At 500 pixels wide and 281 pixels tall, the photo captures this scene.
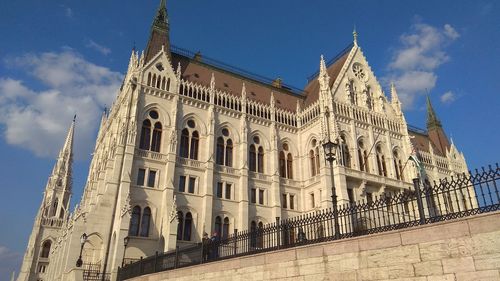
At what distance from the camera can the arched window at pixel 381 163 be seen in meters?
39.6

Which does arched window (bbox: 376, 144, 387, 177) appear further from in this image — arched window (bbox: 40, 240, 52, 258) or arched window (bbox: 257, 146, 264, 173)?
arched window (bbox: 40, 240, 52, 258)

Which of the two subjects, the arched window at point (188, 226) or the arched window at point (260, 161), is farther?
the arched window at point (260, 161)

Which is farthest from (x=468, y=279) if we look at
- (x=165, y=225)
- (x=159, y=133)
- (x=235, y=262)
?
(x=159, y=133)

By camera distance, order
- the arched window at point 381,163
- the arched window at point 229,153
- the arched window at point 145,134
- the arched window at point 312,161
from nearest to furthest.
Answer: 1. the arched window at point 145,134
2. the arched window at point 229,153
3. the arched window at point 312,161
4. the arched window at point 381,163

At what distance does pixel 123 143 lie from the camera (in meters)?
29.9

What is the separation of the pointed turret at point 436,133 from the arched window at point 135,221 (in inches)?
1908

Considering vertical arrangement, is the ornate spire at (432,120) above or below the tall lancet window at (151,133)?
above

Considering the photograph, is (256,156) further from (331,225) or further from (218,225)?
(331,225)

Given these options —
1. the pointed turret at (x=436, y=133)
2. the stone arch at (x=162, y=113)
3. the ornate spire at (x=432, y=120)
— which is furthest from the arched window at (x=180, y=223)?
the ornate spire at (x=432, y=120)

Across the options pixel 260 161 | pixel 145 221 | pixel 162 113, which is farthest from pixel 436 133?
pixel 145 221

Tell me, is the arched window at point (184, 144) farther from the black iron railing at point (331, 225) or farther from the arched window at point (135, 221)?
the black iron railing at point (331, 225)

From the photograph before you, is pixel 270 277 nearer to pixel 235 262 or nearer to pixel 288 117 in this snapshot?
pixel 235 262

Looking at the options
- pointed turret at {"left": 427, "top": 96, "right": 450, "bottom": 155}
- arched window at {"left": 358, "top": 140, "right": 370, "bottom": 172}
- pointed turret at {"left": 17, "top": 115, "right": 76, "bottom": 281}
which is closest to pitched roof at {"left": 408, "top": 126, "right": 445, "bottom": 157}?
pointed turret at {"left": 427, "top": 96, "right": 450, "bottom": 155}

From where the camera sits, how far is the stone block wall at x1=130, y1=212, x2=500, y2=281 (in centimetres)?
913
